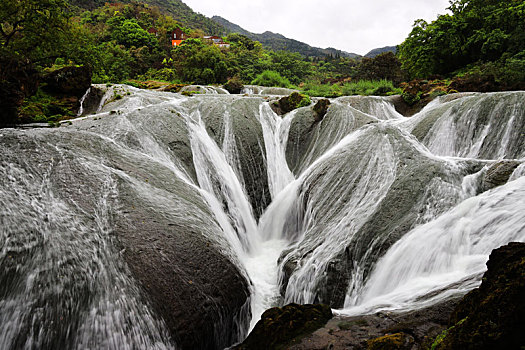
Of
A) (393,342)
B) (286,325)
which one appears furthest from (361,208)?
(393,342)

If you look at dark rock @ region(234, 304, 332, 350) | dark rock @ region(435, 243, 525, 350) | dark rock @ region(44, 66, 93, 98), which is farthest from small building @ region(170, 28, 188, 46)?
dark rock @ region(435, 243, 525, 350)

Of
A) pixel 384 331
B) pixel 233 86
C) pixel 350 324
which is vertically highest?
pixel 233 86

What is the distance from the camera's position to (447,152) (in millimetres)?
8633

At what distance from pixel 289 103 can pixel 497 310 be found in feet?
40.5

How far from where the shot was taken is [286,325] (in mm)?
3709

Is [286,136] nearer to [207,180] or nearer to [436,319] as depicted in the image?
[207,180]

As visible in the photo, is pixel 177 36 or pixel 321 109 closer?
pixel 321 109

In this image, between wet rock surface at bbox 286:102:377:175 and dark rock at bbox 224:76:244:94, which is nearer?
wet rock surface at bbox 286:102:377:175

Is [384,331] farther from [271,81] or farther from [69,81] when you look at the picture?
[271,81]

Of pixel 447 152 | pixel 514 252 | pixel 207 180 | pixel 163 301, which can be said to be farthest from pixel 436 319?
pixel 447 152

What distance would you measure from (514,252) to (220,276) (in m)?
4.07

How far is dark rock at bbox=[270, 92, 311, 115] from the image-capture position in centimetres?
1323

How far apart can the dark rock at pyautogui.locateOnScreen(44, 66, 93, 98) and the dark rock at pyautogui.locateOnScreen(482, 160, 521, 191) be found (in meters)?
14.4

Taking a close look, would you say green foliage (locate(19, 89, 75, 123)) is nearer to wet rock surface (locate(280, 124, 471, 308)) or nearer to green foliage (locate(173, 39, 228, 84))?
wet rock surface (locate(280, 124, 471, 308))
